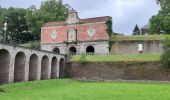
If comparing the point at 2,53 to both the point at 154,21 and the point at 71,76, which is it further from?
the point at 154,21

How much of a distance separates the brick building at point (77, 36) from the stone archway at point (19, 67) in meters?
15.8

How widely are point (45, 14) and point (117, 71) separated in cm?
2556

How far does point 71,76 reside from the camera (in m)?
39.8

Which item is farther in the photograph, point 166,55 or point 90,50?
point 90,50

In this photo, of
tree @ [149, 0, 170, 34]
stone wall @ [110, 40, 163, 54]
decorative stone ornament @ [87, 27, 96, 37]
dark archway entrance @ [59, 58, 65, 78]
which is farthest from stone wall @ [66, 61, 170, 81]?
tree @ [149, 0, 170, 34]

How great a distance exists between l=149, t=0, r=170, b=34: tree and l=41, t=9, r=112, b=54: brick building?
Answer: 703 cm

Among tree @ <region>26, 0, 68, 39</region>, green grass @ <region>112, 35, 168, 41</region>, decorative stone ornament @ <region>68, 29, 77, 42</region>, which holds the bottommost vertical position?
green grass @ <region>112, 35, 168, 41</region>

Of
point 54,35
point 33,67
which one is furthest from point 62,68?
point 54,35

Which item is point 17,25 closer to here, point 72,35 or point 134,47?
point 72,35

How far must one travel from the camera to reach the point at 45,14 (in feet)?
192

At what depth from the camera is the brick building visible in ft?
149

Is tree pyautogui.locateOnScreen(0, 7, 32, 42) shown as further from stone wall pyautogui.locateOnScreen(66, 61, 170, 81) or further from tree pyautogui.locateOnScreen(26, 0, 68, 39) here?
stone wall pyautogui.locateOnScreen(66, 61, 170, 81)

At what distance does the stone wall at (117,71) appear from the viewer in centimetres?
3522

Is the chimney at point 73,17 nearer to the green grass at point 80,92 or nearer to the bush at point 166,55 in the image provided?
the bush at point 166,55
